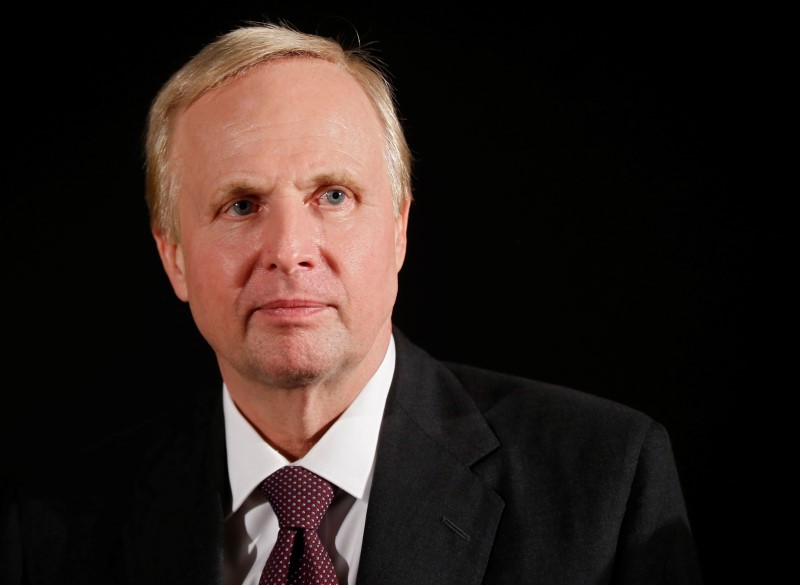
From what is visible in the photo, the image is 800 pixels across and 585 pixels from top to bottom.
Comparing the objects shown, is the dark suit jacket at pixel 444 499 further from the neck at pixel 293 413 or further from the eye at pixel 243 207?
the eye at pixel 243 207

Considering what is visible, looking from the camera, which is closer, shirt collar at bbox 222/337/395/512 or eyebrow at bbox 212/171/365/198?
eyebrow at bbox 212/171/365/198

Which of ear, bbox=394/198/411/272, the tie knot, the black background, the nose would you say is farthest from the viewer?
the black background

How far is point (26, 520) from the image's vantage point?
8.33 ft

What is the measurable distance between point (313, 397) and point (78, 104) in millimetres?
1235

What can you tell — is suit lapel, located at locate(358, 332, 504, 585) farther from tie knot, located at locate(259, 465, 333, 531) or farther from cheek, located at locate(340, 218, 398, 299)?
cheek, located at locate(340, 218, 398, 299)

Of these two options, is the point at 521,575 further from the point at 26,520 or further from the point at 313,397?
the point at 26,520

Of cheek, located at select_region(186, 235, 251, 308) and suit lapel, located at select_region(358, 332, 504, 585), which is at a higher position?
cheek, located at select_region(186, 235, 251, 308)

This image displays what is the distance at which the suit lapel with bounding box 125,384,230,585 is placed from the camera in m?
2.34

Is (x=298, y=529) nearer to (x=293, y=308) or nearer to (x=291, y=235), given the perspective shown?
(x=293, y=308)

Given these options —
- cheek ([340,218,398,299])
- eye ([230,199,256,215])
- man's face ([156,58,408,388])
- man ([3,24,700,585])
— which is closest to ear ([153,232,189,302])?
man ([3,24,700,585])

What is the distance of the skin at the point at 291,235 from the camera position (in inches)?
86.2

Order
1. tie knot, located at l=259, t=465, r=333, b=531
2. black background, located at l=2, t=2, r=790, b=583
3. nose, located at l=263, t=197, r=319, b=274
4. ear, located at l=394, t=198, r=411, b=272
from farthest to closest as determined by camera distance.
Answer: black background, located at l=2, t=2, r=790, b=583
ear, located at l=394, t=198, r=411, b=272
tie knot, located at l=259, t=465, r=333, b=531
nose, located at l=263, t=197, r=319, b=274

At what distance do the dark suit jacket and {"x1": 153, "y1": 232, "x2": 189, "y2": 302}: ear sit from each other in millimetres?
331

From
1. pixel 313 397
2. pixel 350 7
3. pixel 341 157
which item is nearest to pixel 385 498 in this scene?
pixel 313 397
